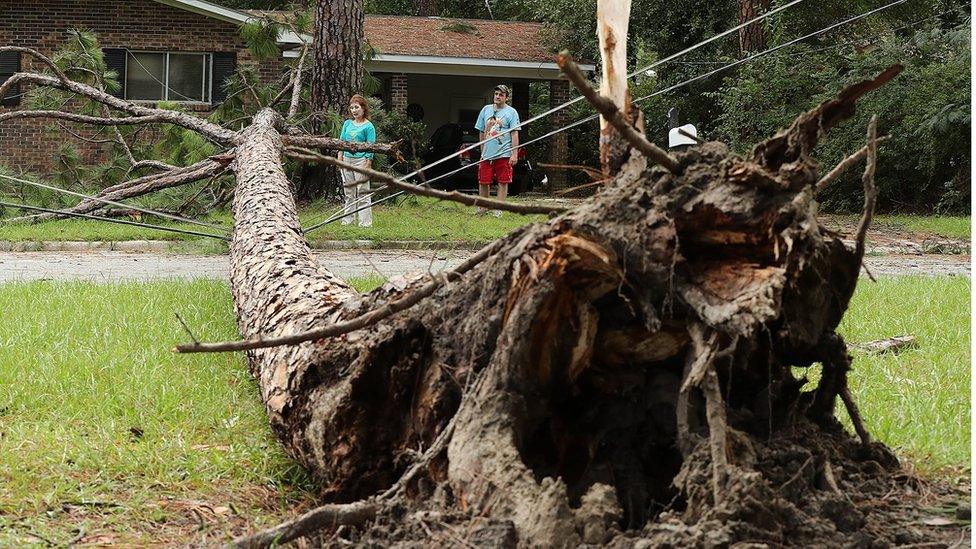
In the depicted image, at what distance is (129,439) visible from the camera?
12.4 ft

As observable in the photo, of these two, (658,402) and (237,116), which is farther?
(237,116)

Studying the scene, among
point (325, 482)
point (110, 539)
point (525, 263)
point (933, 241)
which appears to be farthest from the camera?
point (933, 241)

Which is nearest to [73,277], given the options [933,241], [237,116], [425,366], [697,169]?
[237,116]

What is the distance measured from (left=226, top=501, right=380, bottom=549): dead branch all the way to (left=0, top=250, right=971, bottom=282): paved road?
620 centimetres

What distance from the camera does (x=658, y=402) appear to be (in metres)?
2.67

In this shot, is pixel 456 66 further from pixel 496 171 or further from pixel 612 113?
pixel 612 113

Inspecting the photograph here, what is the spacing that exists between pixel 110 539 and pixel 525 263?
138cm

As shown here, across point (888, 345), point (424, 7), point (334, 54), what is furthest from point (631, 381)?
point (424, 7)

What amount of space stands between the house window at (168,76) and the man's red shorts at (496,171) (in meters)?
10.4

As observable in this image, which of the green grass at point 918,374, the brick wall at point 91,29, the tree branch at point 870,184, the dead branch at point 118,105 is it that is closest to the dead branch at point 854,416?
the green grass at point 918,374

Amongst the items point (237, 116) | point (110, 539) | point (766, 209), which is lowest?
point (110, 539)

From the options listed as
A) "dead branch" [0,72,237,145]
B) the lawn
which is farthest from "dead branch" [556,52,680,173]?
"dead branch" [0,72,237,145]

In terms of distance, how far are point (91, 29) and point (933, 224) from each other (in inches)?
697

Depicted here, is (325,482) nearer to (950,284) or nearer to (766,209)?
(766,209)
